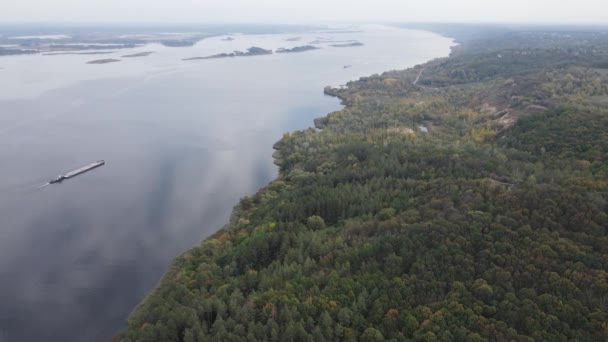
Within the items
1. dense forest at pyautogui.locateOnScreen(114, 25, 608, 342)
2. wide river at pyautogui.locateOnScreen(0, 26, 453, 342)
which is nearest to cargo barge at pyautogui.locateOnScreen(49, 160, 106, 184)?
wide river at pyautogui.locateOnScreen(0, 26, 453, 342)

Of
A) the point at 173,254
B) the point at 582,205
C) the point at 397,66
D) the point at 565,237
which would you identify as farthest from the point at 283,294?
the point at 397,66

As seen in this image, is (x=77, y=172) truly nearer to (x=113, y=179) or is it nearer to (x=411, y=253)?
(x=113, y=179)

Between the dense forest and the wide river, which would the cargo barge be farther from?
the dense forest

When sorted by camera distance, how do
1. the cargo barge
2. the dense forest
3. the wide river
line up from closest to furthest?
1. the dense forest
2. the wide river
3. the cargo barge

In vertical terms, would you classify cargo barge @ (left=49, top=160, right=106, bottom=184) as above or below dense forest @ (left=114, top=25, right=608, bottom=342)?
below

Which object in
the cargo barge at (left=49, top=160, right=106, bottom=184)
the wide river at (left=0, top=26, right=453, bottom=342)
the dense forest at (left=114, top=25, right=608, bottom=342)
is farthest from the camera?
the cargo barge at (left=49, top=160, right=106, bottom=184)

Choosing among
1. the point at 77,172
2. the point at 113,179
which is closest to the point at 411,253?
the point at 113,179
